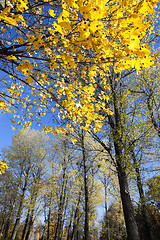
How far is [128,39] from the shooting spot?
1520 millimetres

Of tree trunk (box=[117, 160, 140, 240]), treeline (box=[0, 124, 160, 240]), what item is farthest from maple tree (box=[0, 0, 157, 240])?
treeline (box=[0, 124, 160, 240])

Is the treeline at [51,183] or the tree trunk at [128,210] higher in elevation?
the treeline at [51,183]

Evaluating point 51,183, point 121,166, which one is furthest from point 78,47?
point 51,183

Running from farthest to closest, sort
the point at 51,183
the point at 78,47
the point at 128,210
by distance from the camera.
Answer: the point at 51,183 → the point at 128,210 → the point at 78,47

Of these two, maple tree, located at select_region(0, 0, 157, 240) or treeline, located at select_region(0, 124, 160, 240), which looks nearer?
maple tree, located at select_region(0, 0, 157, 240)

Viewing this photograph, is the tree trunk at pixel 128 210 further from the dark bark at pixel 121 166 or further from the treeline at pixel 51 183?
the treeline at pixel 51 183

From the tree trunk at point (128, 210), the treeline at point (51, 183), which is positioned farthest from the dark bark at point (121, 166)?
the treeline at point (51, 183)

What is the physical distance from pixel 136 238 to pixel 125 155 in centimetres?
222

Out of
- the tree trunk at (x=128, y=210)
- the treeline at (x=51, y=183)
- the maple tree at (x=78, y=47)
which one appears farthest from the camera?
the treeline at (x=51, y=183)

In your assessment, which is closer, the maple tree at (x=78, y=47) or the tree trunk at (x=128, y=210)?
the maple tree at (x=78, y=47)

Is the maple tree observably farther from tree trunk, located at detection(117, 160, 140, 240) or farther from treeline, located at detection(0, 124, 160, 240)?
treeline, located at detection(0, 124, 160, 240)

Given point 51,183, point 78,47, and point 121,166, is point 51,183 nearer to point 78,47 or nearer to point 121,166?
point 121,166

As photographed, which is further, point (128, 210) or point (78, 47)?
point (128, 210)

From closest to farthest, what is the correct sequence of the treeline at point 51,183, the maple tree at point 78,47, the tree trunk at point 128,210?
the maple tree at point 78,47 → the tree trunk at point 128,210 → the treeline at point 51,183
